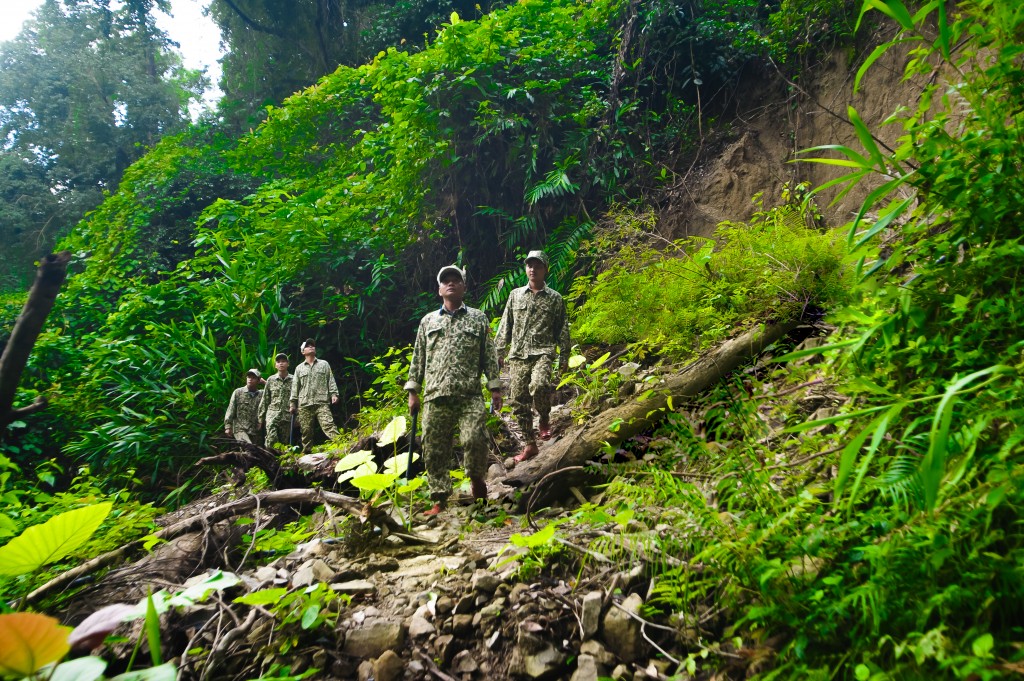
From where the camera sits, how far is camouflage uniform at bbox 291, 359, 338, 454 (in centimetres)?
887

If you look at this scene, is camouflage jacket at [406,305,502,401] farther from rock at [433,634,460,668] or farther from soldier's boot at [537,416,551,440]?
rock at [433,634,460,668]

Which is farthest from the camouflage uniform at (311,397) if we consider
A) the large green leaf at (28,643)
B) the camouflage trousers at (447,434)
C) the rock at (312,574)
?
the large green leaf at (28,643)

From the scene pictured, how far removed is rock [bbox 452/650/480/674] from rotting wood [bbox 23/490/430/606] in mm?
1391

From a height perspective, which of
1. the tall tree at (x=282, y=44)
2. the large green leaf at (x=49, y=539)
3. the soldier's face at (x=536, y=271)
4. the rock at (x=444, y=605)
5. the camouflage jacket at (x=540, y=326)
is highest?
the tall tree at (x=282, y=44)

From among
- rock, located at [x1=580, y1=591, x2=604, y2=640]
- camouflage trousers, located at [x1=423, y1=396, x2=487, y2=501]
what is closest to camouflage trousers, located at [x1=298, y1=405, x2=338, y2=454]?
camouflage trousers, located at [x1=423, y1=396, x2=487, y2=501]

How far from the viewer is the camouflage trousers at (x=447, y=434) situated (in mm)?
4973

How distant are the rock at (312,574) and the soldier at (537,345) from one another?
9.73ft

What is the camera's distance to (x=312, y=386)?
8938 mm

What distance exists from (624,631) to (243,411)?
8.59 m

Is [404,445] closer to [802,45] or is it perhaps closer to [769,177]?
[769,177]

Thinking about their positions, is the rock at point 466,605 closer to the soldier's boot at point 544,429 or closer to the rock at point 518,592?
the rock at point 518,592

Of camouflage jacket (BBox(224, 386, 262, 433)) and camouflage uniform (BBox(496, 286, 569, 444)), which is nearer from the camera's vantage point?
camouflage uniform (BBox(496, 286, 569, 444))

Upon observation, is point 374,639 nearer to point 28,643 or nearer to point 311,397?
point 28,643

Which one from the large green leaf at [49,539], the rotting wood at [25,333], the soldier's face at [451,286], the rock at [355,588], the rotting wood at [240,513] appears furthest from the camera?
the soldier's face at [451,286]
